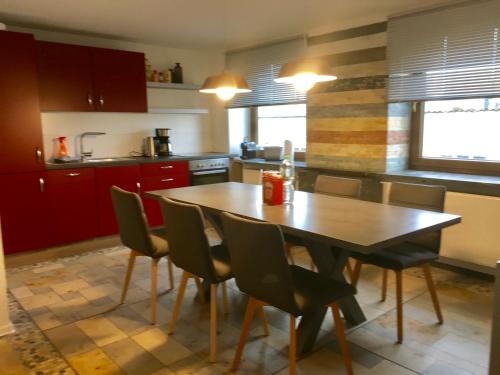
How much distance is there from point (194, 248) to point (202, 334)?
2.10 feet

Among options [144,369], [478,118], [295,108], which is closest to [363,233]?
[144,369]

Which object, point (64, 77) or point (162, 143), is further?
point (162, 143)

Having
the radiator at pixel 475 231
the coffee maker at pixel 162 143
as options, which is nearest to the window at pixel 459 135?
the radiator at pixel 475 231

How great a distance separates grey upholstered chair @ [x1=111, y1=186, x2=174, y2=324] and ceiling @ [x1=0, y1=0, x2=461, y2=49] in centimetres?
173

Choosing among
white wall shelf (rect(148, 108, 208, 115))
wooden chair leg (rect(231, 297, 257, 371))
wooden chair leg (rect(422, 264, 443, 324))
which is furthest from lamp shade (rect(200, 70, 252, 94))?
white wall shelf (rect(148, 108, 208, 115))

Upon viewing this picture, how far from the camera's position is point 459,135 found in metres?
3.62

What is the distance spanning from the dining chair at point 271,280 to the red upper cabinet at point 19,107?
2.62 m

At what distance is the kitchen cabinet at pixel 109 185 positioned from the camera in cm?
420

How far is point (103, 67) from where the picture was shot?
4.29 m

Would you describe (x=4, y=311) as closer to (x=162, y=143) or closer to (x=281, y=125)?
(x=162, y=143)

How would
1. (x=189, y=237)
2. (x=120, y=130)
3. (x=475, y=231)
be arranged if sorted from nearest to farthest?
(x=189, y=237) < (x=475, y=231) < (x=120, y=130)

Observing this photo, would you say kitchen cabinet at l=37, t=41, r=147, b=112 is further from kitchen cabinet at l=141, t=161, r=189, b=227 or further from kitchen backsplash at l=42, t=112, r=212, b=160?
kitchen cabinet at l=141, t=161, r=189, b=227

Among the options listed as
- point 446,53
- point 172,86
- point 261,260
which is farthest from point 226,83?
point 172,86

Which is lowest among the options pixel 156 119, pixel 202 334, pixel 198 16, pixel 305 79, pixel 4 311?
pixel 202 334
